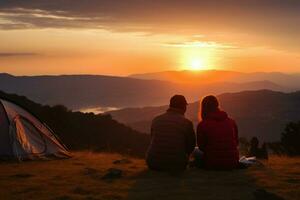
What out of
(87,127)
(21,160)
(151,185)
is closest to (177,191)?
(151,185)

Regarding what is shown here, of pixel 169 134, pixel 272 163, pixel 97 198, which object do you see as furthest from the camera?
pixel 272 163

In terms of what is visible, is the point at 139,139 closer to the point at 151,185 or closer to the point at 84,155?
the point at 84,155

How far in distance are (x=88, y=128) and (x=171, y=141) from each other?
2645 centimetres

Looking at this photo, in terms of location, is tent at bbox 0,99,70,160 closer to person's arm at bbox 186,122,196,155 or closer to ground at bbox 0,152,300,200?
ground at bbox 0,152,300,200

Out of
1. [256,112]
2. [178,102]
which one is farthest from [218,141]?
[256,112]

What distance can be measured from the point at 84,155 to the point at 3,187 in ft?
24.3

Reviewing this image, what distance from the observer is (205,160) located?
508 inches

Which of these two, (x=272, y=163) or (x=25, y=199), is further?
(x=272, y=163)

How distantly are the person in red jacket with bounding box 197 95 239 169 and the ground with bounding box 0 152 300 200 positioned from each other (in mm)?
291

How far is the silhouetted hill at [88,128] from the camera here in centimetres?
3192

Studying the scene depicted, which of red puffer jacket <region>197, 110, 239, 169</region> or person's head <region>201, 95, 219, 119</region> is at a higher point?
person's head <region>201, 95, 219, 119</region>

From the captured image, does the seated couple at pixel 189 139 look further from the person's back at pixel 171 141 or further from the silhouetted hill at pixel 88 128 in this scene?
the silhouetted hill at pixel 88 128

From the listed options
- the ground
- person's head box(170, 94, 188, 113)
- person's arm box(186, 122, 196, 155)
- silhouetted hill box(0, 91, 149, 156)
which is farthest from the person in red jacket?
silhouetted hill box(0, 91, 149, 156)

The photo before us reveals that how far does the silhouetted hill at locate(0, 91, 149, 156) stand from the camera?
105 ft
